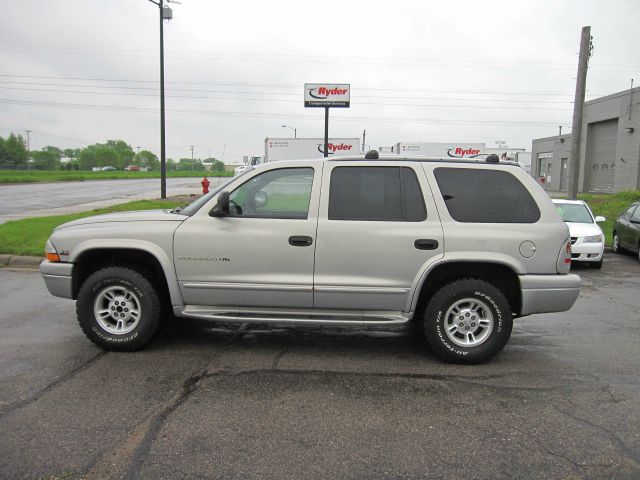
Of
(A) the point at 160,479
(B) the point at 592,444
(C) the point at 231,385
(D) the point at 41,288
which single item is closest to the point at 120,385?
(C) the point at 231,385

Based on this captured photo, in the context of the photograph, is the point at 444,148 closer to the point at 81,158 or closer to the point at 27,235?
the point at 27,235

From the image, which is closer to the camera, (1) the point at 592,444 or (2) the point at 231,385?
(1) the point at 592,444

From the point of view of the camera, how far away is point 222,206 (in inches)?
184

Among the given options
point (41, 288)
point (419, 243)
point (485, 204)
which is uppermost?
point (485, 204)

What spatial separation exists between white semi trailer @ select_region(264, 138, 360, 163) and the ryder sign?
616 centimetres

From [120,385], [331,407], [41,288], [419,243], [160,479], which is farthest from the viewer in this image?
[41,288]

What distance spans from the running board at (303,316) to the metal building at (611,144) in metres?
29.4

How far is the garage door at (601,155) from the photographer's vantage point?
3291cm

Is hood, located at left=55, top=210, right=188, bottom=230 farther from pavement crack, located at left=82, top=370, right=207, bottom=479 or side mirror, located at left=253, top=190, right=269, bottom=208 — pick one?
Result: pavement crack, located at left=82, top=370, right=207, bottom=479

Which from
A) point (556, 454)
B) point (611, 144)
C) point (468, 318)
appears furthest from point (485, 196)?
point (611, 144)

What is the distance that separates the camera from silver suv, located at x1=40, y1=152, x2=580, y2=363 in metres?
4.66

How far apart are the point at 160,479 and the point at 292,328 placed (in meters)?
3.10

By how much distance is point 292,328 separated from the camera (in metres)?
5.90

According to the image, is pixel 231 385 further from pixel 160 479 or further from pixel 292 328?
pixel 292 328
